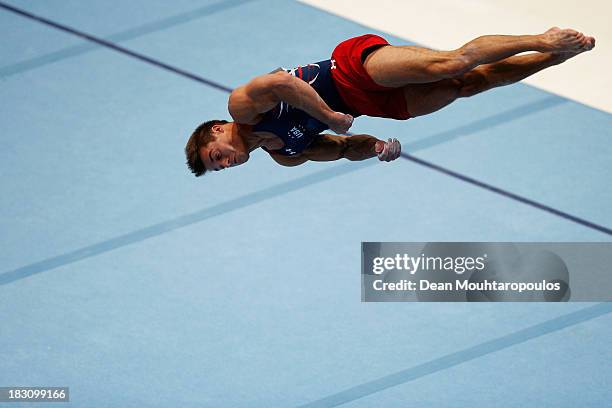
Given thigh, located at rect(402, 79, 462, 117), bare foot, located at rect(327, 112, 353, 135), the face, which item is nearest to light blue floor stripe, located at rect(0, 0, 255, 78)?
the face

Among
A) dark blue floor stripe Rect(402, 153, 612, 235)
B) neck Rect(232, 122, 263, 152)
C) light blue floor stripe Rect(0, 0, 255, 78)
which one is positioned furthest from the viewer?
light blue floor stripe Rect(0, 0, 255, 78)

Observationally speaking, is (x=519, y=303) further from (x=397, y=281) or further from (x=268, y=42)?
(x=268, y=42)

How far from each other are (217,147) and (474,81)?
54.2 inches

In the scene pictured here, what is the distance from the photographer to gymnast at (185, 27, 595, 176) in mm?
5965

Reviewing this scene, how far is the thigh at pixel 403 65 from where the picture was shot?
239 inches

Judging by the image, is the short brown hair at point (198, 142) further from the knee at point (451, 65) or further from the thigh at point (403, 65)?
the knee at point (451, 65)

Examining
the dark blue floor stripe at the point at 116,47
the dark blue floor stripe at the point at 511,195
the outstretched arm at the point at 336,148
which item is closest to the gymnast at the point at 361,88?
the outstretched arm at the point at 336,148

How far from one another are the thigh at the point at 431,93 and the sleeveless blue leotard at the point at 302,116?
1.10 feet

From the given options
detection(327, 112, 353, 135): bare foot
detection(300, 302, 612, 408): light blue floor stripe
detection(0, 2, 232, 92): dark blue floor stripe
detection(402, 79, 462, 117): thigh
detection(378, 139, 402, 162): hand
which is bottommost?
detection(300, 302, 612, 408): light blue floor stripe

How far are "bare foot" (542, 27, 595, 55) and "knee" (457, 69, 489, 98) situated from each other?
549 millimetres

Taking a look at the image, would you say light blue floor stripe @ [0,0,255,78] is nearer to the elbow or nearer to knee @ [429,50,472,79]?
the elbow

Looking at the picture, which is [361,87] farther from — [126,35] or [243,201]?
[126,35]

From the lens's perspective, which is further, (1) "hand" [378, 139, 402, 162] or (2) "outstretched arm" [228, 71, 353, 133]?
(1) "hand" [378, 139, 402, 162]

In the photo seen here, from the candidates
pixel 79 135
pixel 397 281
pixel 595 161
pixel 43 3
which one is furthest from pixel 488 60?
pixel 43 3
